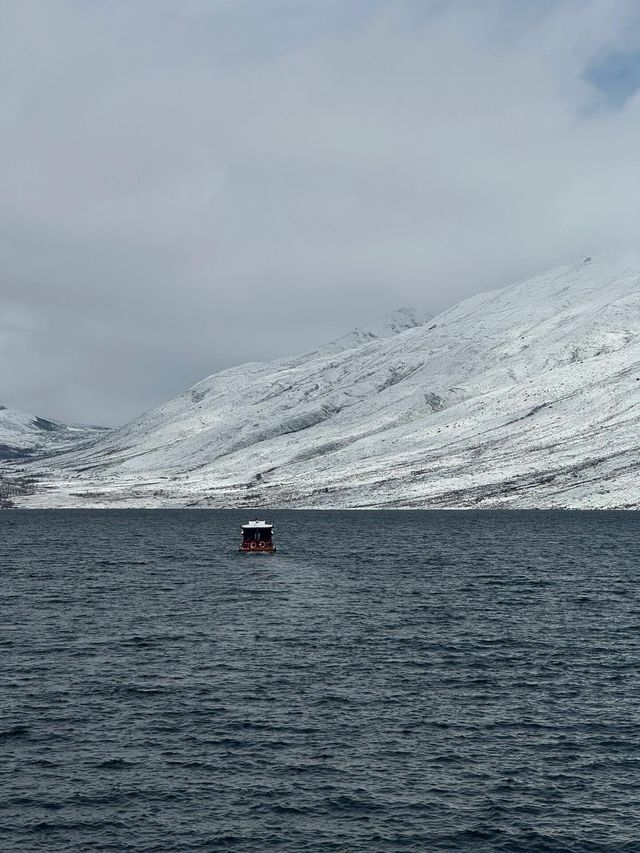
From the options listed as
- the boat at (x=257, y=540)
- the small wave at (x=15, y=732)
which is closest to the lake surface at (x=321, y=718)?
the small wave at (x=15, y=732)

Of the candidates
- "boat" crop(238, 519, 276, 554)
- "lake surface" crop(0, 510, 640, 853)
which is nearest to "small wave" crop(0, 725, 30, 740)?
"lake surface" crop(0, 510, 640, 853)

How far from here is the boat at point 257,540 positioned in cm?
15075

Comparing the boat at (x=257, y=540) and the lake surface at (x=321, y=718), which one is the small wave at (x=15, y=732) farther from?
the boat at (x=257, y=540)

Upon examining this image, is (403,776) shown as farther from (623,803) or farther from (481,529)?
(481,529)

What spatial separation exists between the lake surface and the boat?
47.6 metres

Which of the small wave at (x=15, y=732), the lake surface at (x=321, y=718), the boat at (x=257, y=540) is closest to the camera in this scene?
the lake surface at (x=321, y=718)

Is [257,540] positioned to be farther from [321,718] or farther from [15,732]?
[15,732]

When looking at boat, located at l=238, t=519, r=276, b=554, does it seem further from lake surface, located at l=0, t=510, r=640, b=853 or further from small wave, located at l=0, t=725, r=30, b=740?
small wave, located at l=0, t=725, r=30, b=740

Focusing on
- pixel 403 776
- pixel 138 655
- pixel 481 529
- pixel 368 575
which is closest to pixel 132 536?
pixel 481 529

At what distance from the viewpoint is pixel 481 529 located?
651 ft

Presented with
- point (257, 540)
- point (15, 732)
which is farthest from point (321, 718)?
point (257, 540)

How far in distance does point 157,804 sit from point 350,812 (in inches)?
312

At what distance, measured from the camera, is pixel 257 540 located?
151 metres

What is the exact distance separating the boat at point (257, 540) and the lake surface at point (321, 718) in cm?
4759
